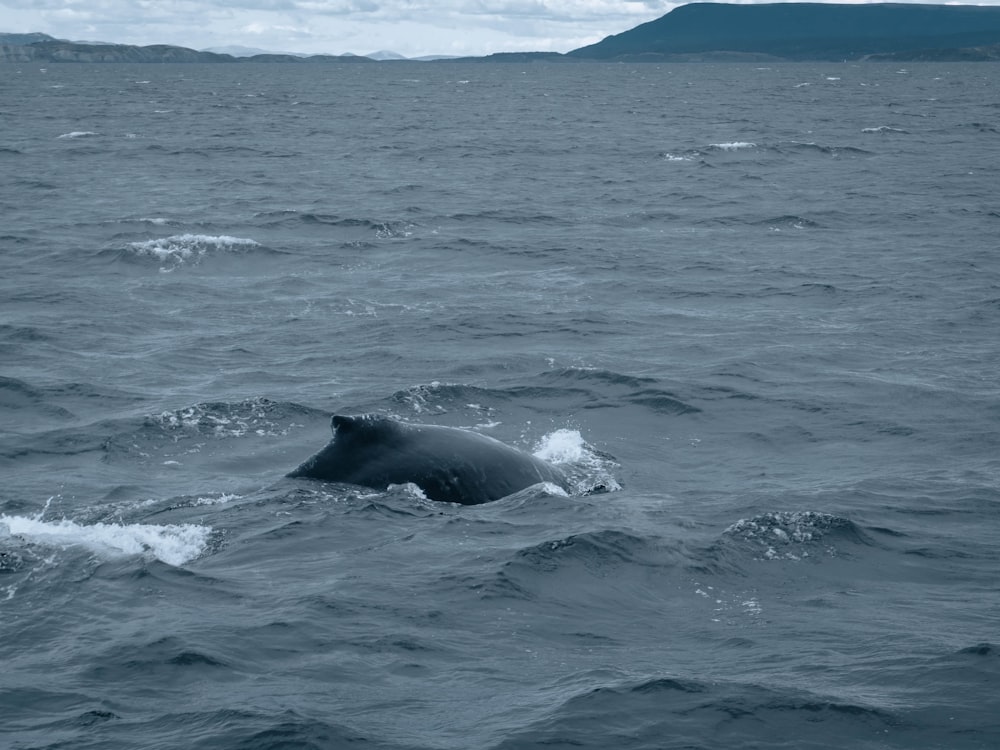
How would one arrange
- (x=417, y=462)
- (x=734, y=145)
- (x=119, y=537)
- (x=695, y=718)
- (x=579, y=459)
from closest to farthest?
1. (x=695, y=718)
2. (x=119, y=537)
3. (x=417, y=462)
4. (x=579, y=459)
5. (x=734, y=145)

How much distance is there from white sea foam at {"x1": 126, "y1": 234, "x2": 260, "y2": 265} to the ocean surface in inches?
7.2

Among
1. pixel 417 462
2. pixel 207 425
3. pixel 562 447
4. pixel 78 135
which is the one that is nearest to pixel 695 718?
pixel 417 462

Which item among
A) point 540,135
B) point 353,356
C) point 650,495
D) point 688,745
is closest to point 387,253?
point 353,356

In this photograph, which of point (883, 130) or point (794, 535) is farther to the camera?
point (883, 130)

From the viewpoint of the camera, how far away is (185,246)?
35.1 m

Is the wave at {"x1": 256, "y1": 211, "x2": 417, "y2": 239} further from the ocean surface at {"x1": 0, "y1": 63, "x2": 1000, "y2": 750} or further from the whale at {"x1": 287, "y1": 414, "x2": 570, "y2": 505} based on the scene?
the whale at {"x1": 287, "y1": 414, "x2": 570, "y2": 505}

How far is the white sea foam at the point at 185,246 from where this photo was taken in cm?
3412

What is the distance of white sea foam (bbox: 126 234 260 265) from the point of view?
112 feet

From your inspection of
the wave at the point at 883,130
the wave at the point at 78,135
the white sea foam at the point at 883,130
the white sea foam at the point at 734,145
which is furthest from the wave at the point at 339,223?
the white sea foam at the point at 883,130

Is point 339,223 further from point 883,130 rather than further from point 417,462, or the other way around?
point 883,130

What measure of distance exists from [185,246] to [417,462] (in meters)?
21.0

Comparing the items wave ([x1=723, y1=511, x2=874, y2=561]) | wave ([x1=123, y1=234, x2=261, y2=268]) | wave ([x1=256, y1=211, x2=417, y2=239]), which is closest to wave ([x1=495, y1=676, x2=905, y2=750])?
wave ([x1=723, y1=511, x2=874, y2=561])

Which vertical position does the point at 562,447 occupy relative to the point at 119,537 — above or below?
below

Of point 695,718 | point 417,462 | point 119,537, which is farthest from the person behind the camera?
point 417,462
